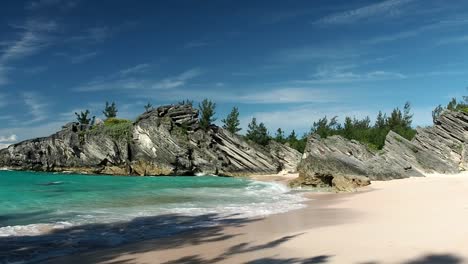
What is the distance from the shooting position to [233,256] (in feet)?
25.3

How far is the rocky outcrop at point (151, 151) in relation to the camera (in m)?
59.4

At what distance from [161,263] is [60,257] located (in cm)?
254

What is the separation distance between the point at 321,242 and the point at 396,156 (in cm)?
3419

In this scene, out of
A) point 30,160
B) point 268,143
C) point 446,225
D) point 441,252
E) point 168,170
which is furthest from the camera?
point 268,143

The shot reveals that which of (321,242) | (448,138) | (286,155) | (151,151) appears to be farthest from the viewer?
(286,155)

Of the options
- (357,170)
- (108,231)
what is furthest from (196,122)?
(108,231)

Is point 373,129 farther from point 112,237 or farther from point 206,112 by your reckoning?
point 112,237

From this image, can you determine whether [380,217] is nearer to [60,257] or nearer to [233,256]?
[233,256]

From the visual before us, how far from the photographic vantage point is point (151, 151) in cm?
5947

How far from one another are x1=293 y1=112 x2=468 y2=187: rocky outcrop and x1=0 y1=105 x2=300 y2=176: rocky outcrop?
1421cm

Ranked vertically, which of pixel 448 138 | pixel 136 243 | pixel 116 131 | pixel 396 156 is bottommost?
pixel 136 243

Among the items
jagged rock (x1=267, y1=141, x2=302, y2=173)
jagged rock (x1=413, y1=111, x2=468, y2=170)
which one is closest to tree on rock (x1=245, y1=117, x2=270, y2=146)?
jagged rock (x1=267, y1=141, x2=302, y2=173)

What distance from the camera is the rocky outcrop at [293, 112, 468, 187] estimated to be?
2830cm

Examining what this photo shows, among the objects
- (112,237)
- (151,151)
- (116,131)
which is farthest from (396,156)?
(116,131)
